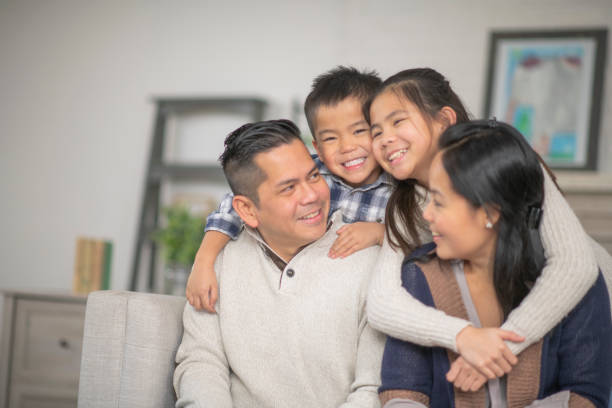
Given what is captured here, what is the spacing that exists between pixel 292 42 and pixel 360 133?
2.34 m

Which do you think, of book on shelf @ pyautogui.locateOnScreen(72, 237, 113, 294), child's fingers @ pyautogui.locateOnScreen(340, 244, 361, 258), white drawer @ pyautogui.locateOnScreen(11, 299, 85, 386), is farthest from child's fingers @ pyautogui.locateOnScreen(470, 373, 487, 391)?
book on shelf @ pyautogui.locateOnScreen(72, 237, 113, 294)

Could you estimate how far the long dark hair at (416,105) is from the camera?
1513mm

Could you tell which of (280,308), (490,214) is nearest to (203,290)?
(280,308)

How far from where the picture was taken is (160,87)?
4.16 meters

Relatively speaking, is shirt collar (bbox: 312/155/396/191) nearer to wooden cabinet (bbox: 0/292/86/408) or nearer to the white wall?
wooden cabinet (bbox: 0/292/86/408)

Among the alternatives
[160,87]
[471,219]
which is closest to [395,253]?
[471,219]

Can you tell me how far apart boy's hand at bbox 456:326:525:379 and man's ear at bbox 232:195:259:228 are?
0.64 meters

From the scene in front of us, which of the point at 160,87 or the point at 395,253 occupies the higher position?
the point at 160,87

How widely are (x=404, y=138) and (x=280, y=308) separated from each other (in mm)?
515

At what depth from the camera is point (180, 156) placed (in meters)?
4.05

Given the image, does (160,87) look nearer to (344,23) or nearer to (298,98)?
(298,98)

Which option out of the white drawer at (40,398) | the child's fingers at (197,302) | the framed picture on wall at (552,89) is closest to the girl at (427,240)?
the child's fingers at (197,302)

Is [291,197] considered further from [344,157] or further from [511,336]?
[511,336]

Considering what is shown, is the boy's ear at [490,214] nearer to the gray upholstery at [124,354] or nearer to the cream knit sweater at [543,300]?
the cream knit sweater at [543,300]
